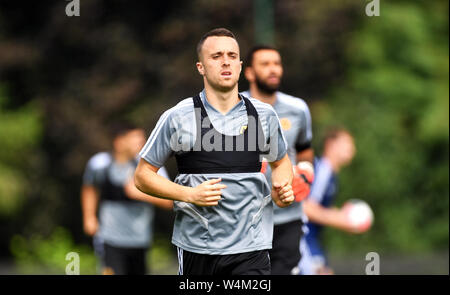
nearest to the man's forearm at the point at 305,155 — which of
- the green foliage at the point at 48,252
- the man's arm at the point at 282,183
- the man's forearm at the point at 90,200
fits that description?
the man's arm at the point at 282,183

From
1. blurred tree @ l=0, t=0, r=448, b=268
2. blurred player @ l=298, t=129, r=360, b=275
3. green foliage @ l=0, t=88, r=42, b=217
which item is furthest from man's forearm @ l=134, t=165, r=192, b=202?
green foliage @ l=0, t=88, r=42, b=217

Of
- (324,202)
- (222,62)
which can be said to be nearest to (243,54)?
(324,202)

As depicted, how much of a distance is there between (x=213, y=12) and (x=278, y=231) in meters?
11.7

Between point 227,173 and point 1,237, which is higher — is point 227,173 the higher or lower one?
the higher one

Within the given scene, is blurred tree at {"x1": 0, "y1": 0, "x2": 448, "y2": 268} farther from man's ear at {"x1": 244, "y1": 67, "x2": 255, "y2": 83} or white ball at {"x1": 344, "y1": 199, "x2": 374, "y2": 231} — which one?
man's ear at {"x1": 244, "y1": 67, "x2": 255, "y2": 83}

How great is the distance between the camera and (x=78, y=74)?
1820 cm

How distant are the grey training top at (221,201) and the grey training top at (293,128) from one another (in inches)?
61.8

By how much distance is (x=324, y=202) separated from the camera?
7.99 m

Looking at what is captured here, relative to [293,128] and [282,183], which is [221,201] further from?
[293,128]

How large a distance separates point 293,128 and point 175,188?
2009 millimetres

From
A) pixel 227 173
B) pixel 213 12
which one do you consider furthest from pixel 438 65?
pixel 227 173

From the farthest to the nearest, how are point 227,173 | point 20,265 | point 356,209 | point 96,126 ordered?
point 96,126 → point 20,265 → point 356,209 → point 227,173

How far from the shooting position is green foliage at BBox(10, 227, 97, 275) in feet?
49.9
